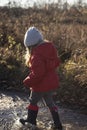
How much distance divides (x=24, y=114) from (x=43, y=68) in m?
1.68

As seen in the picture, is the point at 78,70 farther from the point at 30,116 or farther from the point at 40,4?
the point at 40,4

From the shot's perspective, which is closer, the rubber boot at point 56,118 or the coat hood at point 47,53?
the coat hood at point 47,53

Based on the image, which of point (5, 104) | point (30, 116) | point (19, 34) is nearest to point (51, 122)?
point (30, 116)

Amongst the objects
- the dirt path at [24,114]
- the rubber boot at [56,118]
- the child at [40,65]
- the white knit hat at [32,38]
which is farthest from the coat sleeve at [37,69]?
the dirt path at [24,114]

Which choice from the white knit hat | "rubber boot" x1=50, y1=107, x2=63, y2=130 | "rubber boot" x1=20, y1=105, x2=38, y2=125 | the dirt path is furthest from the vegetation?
the white knit hat

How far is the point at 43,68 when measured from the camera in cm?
619

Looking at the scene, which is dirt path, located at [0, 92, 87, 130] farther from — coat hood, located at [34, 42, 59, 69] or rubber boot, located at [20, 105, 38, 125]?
coat hood, located at [34, 42, 59, 69]

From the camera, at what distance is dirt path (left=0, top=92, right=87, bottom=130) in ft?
23.0

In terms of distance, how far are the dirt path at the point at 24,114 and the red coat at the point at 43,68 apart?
0.89 m

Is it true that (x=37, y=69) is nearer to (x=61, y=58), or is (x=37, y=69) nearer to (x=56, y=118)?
(x=56, y=118)

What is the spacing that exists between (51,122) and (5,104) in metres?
1.47

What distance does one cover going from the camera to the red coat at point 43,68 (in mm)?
6168

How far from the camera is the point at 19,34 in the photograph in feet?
37.6

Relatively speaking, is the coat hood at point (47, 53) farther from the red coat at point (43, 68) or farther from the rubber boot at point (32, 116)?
the rubber boot at point (32, 116)
